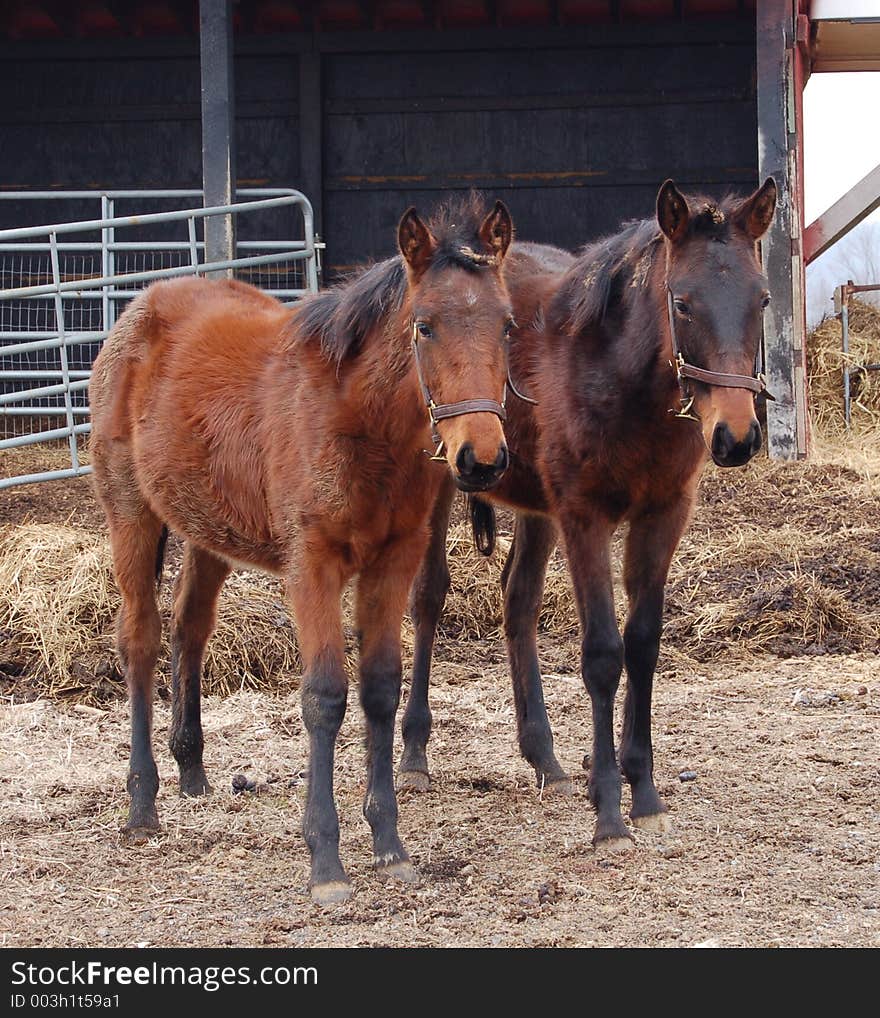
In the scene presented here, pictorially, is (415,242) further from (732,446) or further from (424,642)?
(424,642)

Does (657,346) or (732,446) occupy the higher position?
(657,346)

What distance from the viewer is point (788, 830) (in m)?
4.40

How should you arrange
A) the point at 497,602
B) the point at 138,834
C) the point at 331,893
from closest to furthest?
Result: 1. the point at 331,893
2. the point at 138,834
3. the point at 497,602

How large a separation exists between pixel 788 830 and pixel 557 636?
10.2 feet

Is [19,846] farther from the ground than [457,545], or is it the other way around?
[457,545]

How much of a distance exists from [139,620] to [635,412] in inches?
80.1

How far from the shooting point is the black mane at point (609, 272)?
179 inches

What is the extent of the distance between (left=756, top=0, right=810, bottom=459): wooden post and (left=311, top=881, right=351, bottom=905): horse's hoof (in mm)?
6211

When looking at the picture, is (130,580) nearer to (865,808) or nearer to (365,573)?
(365,573)

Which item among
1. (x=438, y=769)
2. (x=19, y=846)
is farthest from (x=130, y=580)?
(x=438, y=769)

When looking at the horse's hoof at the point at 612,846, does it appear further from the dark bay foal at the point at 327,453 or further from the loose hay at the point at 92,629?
the loose hay at the point at 92,629

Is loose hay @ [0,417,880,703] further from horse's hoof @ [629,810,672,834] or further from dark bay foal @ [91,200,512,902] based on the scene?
horse's hoof @ [629,810,672,834]

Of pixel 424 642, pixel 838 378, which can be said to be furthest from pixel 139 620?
pixel 838 378

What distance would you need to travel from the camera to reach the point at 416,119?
11.5 metres
